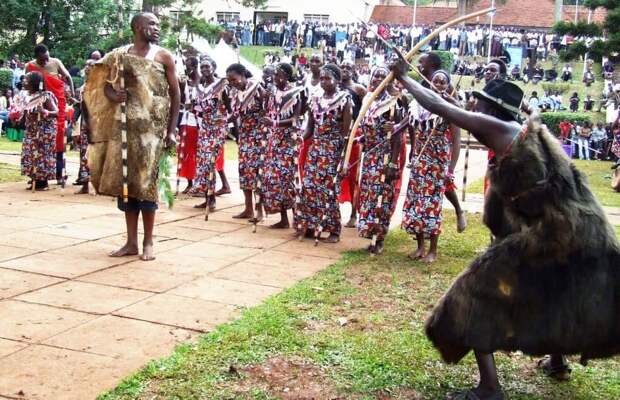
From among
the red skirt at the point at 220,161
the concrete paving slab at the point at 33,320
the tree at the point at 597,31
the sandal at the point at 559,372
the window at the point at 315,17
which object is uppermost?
the window at the point at 315,17

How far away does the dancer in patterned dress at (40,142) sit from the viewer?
35.1ft

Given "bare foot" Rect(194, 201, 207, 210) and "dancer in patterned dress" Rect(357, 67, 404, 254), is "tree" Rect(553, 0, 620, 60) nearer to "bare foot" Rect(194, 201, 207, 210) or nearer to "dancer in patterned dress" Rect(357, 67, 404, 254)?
"bare foot" Rect(194, 201, 207, 210)

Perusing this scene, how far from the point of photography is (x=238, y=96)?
9.38 meters

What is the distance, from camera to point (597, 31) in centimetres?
2005

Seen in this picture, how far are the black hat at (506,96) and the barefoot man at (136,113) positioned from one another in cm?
331

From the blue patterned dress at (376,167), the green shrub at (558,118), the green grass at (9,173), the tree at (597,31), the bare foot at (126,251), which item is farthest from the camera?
the green shrub at (558,118)

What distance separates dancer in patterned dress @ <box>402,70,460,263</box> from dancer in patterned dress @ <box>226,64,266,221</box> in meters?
2.49

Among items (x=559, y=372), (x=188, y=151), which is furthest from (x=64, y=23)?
(x=559, y=372)

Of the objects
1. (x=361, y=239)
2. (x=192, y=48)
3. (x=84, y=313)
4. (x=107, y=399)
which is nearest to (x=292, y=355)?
(x=107, y=399)

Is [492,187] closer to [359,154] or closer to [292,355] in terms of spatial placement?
[292,355]

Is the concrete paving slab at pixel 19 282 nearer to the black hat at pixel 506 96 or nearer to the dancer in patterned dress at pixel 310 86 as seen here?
the dancer in patterned dress at pixel 310 86

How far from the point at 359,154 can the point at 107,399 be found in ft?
19.0

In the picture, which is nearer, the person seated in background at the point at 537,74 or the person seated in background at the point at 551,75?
the person seated in background at the point at 537,74

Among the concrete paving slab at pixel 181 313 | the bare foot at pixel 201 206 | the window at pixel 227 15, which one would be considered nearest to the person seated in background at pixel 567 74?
the window at pixel 227 15
